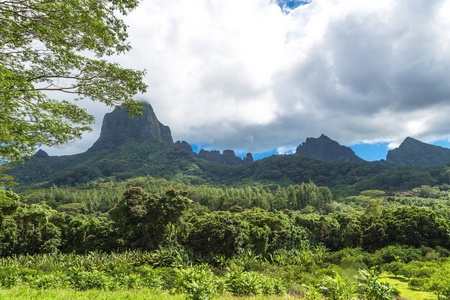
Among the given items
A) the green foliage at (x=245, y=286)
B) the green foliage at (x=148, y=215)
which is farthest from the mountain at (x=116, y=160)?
the green foliage at (x=245, y=286)

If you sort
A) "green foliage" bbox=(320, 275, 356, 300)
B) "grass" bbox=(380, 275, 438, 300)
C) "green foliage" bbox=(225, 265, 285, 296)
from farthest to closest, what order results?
"grass" bbox=(380, 275, 438, 300)
"green foliage" bbox=(225, 265, 285, 296)
"green foliage" bbox=(320, 275, 356, 300)

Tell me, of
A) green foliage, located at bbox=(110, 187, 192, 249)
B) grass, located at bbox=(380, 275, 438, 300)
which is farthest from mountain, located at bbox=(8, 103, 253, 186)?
grass, located at bbox=(380, 275, 438, 300)

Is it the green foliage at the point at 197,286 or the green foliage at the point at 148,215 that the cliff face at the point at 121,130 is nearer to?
the green foliage at the point at 148,215

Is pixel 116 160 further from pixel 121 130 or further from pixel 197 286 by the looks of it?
pixel 197 286

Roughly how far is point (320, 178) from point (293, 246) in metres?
111

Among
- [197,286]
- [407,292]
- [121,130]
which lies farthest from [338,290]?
[121,130]

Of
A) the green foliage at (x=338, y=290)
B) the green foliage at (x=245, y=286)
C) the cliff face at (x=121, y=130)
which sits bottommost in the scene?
A: the green foliage at (x=245, y=286)

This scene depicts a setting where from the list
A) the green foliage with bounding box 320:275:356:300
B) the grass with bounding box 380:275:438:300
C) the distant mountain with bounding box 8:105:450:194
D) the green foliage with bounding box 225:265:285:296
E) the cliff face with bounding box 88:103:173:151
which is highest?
the cliff face with bounding box 88:103:173:151

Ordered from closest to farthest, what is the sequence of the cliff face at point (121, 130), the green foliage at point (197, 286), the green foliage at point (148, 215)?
the green foliage at point (197, 286), the green foliage at point (148, 215), the cliff face at point (121, 130)

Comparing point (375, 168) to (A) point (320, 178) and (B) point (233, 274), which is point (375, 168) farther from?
(B) point (233, 274)

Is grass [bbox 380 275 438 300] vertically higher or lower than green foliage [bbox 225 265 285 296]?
lower

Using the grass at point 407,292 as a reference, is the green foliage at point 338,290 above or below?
above

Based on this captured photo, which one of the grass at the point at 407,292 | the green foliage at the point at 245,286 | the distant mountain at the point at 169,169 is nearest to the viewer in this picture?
the green foliage at the point at 245,286

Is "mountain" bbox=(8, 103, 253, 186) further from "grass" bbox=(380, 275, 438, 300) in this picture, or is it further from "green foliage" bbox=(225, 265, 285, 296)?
"green foliage" bbox=(225, 265, 285, 296)
